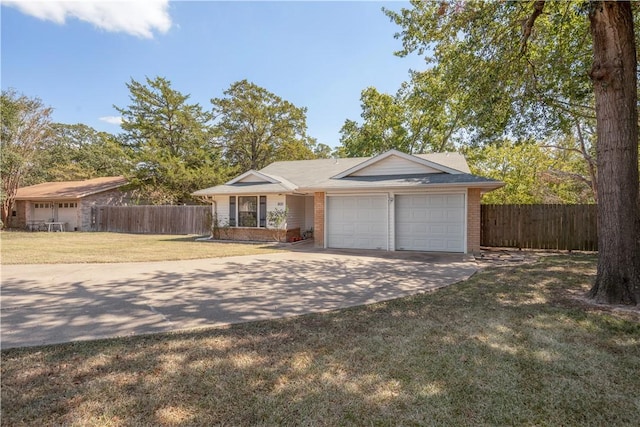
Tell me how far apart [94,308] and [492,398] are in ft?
18.4

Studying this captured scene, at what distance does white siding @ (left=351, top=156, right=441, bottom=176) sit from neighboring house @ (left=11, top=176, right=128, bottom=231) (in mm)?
20915

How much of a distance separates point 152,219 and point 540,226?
861 inches

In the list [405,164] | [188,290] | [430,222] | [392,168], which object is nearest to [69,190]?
[392,168]

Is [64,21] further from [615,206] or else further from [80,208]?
[80,208]

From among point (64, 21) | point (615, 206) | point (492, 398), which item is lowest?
point (492, 398)

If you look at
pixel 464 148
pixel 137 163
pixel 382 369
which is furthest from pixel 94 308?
pixel 137 163

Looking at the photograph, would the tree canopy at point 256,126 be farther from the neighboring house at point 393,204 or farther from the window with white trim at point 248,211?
the neighboring house at point 393,204

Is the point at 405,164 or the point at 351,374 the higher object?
the point at 405,164

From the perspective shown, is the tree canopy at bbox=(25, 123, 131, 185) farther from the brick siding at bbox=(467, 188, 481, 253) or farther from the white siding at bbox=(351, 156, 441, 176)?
the brick siding at bbox=(467, 188, 481, 253)

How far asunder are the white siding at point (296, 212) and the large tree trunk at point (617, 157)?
39.4 feet

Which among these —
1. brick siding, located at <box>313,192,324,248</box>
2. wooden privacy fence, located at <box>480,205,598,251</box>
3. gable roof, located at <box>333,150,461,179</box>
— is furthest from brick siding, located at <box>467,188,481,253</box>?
brick siding, located at <box>313,192,324,248</box>

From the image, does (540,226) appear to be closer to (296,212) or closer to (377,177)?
(377,177)

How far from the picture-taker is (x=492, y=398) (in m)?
2.75

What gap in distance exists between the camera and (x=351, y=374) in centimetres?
314
